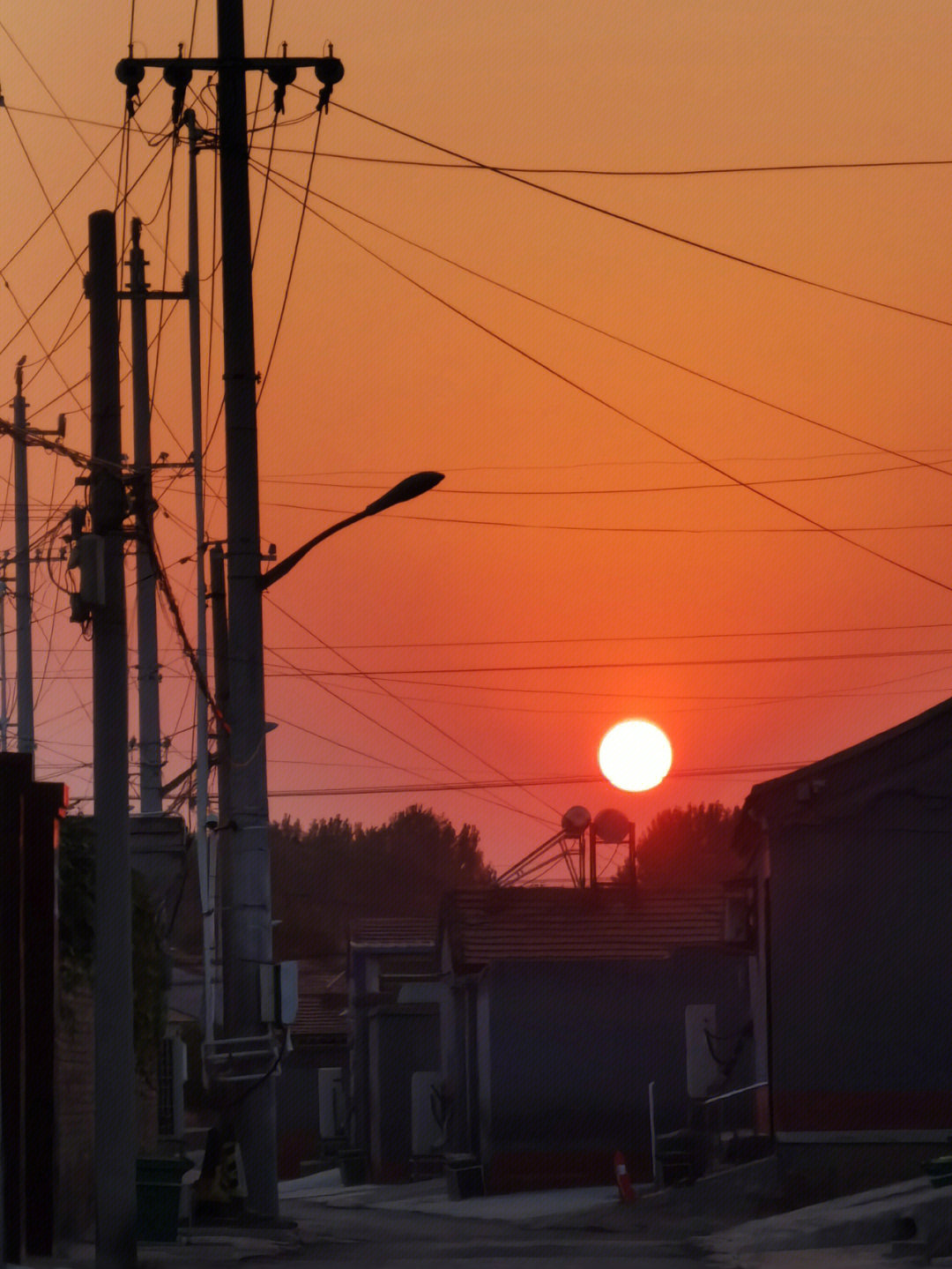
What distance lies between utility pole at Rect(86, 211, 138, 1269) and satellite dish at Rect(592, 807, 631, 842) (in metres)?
22.4

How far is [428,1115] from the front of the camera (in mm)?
39156

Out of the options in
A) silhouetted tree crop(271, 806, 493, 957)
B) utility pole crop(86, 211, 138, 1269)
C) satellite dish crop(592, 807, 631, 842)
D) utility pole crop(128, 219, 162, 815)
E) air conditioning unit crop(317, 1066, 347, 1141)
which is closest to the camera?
utility pole crop(86, 211, 138, 1269)

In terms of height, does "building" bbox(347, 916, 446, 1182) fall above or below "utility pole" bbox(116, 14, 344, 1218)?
below

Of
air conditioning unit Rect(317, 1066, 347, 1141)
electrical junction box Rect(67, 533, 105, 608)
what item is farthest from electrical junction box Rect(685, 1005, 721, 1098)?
air conditioning unit Rect(317, 1066, 347, 1141)

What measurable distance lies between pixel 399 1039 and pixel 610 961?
12847 millimetres

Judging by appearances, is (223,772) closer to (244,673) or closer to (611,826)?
(244,673)

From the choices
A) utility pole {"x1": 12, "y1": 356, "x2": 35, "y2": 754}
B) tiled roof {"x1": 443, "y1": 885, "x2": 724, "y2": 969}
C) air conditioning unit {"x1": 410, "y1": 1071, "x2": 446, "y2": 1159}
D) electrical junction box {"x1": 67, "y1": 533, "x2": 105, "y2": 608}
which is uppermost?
utility pole {"x1": 12, "y1": 356, "x2": 35, "y2": 754}

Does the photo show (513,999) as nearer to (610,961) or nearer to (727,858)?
(610,961)

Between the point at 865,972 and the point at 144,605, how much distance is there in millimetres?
13398

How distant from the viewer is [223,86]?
66.0 ft

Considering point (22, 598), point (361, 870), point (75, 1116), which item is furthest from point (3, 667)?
point (361, 870)

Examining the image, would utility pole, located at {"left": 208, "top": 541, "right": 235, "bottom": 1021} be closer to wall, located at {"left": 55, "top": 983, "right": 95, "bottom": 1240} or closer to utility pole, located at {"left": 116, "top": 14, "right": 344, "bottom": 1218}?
utility pole, located at {"left": 116, "top": 14, "right": 344, "bottom": 1218}

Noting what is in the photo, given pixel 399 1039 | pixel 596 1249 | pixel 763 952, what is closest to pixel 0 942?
pixel 596 1249

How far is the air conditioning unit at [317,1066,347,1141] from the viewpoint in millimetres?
49156
